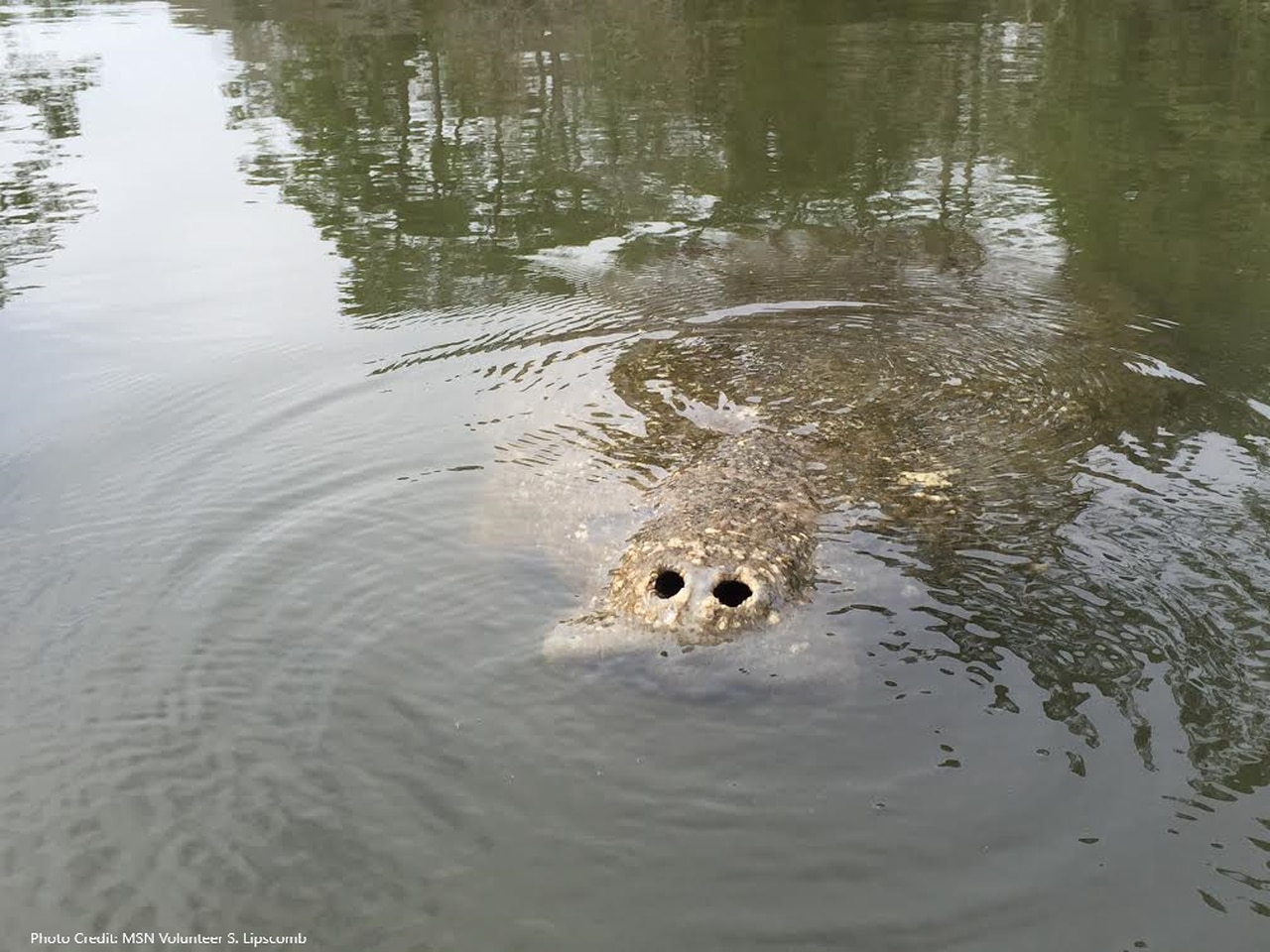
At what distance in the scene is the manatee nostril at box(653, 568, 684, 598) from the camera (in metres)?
6.04

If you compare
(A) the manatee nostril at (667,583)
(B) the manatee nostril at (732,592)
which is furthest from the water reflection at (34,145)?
(B) the manatee nostril at (732,592)

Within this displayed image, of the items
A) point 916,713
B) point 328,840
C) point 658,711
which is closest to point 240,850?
point 328,840

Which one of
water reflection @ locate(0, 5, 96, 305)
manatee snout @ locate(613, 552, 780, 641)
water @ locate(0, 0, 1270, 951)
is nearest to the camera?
water @ locate(0, 0, 1270, 951)

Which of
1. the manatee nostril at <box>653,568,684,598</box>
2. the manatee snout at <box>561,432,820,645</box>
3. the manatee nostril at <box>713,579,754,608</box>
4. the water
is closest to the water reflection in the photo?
the water

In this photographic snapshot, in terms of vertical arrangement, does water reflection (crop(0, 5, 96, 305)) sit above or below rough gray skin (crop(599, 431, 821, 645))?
above

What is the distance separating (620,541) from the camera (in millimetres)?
6820

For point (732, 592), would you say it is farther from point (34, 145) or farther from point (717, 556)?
point (34, 145)

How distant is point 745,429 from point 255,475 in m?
3.50

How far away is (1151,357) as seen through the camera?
933cm

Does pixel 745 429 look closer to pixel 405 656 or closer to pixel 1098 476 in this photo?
pixel 1098 476

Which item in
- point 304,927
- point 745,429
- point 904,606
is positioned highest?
point 745,429

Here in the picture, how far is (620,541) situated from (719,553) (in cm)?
94

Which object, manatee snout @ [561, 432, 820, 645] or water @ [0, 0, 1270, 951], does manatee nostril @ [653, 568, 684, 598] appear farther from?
water @ [0, 0, 1270, 951]

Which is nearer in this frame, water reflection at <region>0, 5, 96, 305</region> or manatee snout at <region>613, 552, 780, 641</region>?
manatee snout at <region>613, 552, 780, 641</region>
